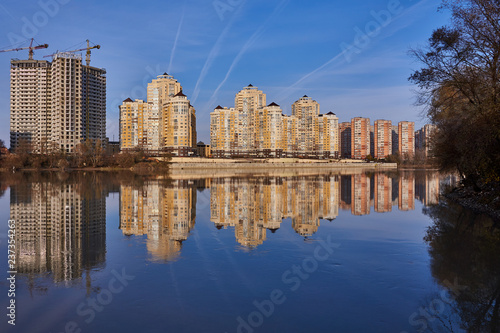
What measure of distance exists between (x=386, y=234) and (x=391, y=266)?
445cm

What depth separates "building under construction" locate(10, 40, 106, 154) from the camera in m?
116

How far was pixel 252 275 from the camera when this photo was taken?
8055mm

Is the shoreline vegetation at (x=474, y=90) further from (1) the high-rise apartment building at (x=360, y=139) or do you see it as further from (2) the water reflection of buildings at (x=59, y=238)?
(1) the high-rise apartment building at (x=360, y=139)

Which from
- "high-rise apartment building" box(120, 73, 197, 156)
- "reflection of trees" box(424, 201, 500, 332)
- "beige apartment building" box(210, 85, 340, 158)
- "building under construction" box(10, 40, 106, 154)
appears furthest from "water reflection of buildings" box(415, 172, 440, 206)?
"beige apartment building" box(210, 85, 340, 158)

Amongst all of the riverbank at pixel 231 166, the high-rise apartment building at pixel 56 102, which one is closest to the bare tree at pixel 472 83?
the riverbank at pixel 231 166

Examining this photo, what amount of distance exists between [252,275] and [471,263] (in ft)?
17.2

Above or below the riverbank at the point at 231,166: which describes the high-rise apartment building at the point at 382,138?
above

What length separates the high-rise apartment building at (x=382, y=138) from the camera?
172 meters

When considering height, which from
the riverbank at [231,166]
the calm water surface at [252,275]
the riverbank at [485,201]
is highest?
the riverbank at [231,166]

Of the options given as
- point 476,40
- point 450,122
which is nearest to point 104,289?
point 476,40

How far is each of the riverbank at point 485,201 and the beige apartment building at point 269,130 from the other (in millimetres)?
120397

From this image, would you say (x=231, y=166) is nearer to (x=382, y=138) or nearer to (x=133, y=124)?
(x=133, y=124)

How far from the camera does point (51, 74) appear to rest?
12069 centimetres

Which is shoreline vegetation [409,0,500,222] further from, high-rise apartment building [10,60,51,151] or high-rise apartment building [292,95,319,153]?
high-rise apartment building [292,95,319,153]
